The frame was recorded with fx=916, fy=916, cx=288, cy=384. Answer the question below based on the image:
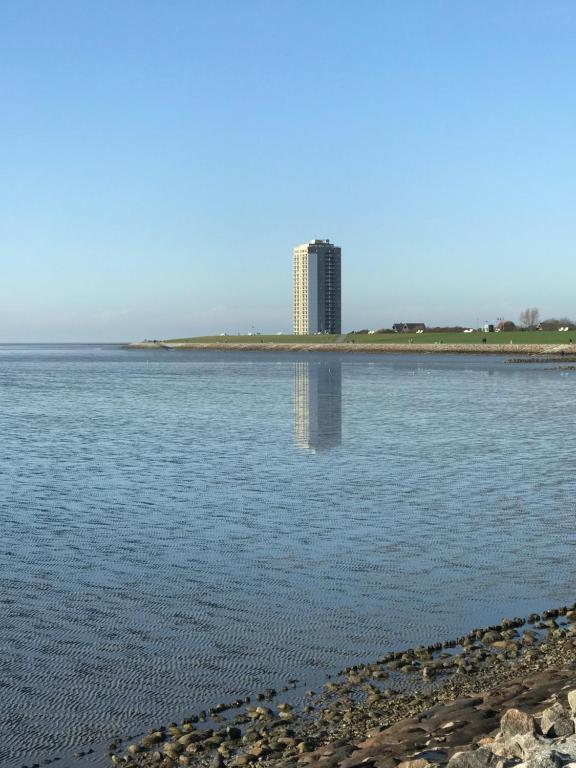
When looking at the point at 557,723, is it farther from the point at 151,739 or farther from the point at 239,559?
the point at 239,559

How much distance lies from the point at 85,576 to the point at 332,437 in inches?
972

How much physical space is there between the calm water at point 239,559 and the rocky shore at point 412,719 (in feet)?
2.09

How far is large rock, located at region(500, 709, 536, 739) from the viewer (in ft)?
27.1

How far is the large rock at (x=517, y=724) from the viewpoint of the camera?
825 centimetres

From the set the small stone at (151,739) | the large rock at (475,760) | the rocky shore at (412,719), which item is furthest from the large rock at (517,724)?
the small stone at (151,739)

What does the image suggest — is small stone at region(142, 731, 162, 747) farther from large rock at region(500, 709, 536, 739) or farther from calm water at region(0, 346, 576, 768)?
large rock at region(500, 709, 536, 739)

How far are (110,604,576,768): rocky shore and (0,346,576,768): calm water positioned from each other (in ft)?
2.09

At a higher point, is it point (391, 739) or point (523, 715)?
point (523, 715)

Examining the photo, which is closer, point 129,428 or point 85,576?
point 85,576

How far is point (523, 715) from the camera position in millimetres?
8367

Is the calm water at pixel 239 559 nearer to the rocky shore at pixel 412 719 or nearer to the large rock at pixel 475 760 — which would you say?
the rocky shore at pixel 412 719

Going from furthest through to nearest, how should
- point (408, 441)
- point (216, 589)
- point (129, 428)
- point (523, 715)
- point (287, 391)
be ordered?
point (287, 391) < point (129, 428) < point (408, 441) < point (216, 589) < point (523, 715)

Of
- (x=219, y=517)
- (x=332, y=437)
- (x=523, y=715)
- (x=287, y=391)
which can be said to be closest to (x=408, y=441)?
(x=332, y=437)

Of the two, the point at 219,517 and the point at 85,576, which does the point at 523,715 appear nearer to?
the point at 85,576
